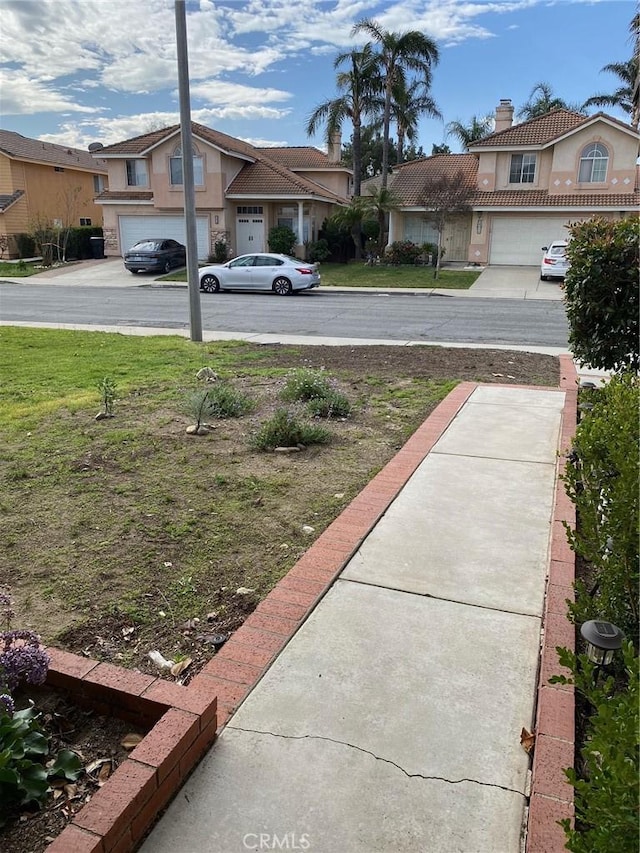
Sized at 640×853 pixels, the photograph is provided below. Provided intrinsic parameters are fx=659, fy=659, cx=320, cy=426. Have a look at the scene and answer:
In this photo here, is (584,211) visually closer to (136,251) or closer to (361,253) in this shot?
(361,253)

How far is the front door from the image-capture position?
33.2 m

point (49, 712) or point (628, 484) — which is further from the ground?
point (628, 484)

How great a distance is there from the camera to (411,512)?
449 cm

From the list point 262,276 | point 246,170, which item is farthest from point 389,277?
point 246,170

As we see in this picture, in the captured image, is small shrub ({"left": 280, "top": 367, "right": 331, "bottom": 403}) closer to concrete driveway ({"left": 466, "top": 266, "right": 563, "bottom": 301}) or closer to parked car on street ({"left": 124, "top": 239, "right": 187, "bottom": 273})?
concrete driveway ({"left": 466, "top": 266, "right": 563, "bottom": 301})

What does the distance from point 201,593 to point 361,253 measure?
3211 centimetres

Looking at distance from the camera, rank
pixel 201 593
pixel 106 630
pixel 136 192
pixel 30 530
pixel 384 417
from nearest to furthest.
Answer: pixel 106 630 < pixel 201 593 < pixel 30 530 < pixel 384 417 < pixel 136 192

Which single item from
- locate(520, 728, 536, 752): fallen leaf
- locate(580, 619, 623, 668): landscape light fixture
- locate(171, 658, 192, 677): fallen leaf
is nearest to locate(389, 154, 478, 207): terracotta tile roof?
locate(580, 619, 623, 668): landscape light fixture

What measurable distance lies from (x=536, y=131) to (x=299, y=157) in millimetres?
14474

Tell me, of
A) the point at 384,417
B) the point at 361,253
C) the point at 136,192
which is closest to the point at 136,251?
the point at 136,192

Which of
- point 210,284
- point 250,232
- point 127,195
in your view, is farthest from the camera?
point 127,195

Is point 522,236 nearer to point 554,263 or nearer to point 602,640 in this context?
point 554,263

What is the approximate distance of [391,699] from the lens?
2701 millimetres

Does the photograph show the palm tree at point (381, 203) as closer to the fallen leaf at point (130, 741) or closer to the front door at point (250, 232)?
the front door at point (250, 232)
